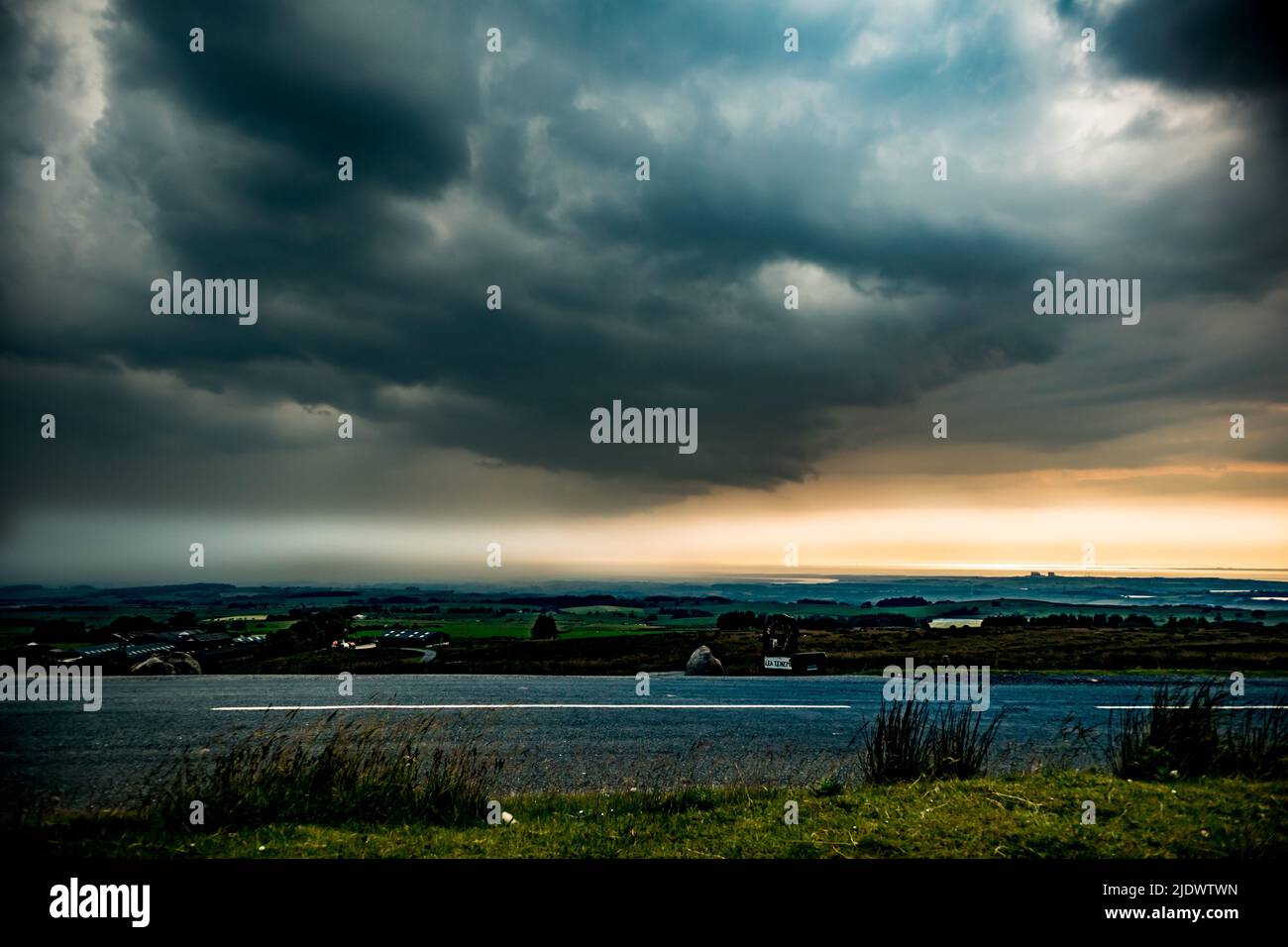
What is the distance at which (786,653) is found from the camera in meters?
21.2

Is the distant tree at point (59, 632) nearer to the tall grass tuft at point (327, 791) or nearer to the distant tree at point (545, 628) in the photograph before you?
the tall grass tuft at point (327, 791)

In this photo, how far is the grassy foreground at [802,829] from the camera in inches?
235

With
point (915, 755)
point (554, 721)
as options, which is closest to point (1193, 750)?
point (915, 755)

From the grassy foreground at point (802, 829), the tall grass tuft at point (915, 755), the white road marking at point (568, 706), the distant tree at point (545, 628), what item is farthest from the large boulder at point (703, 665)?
the grassy foreground at point (802, 829)

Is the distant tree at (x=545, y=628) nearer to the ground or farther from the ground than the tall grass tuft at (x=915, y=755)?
nearer to the ground

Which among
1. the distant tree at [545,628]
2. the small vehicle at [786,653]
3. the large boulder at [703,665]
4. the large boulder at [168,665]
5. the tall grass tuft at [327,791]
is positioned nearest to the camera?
the tall grass tuft at [327,791]

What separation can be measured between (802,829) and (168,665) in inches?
747

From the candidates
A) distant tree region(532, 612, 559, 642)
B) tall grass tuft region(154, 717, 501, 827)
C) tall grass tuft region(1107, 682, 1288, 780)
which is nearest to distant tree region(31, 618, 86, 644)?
tall grass tuft region(154, 717, 501, 827)

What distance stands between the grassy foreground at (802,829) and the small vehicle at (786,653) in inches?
495

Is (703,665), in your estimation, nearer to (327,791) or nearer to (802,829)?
(802,829)
